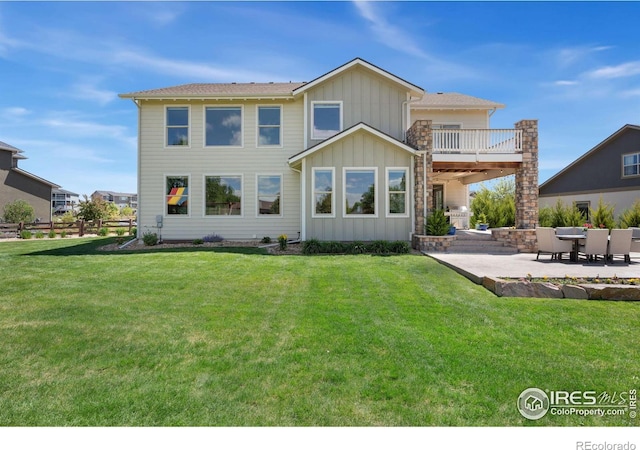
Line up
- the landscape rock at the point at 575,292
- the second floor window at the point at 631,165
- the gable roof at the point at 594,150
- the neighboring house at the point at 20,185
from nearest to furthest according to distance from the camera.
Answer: the landscape rock at the point at 575,292 < the second floor window at the point at 631,165 < the gable roof at the point at 594,150 < the neighboring house at the point at 20,185

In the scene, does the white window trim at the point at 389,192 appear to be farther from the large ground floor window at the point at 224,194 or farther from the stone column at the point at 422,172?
the large ground floor window at the point at 224,194

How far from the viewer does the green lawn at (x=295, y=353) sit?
274 centimetres

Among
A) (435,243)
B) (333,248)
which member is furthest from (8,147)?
(435,243)

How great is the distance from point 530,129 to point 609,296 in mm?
9041

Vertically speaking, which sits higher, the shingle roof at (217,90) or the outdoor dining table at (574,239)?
the shingle roof at (217,90)

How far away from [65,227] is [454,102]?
24211 mm

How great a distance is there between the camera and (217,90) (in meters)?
15.0

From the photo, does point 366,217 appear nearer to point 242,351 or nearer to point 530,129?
point 530,129

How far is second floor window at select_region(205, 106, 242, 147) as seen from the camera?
14.9m

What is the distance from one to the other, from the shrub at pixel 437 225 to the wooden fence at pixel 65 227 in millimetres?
19154

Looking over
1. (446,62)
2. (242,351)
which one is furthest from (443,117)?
(242,351)

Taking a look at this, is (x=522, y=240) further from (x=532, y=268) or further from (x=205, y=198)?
(x=205, y=198)
